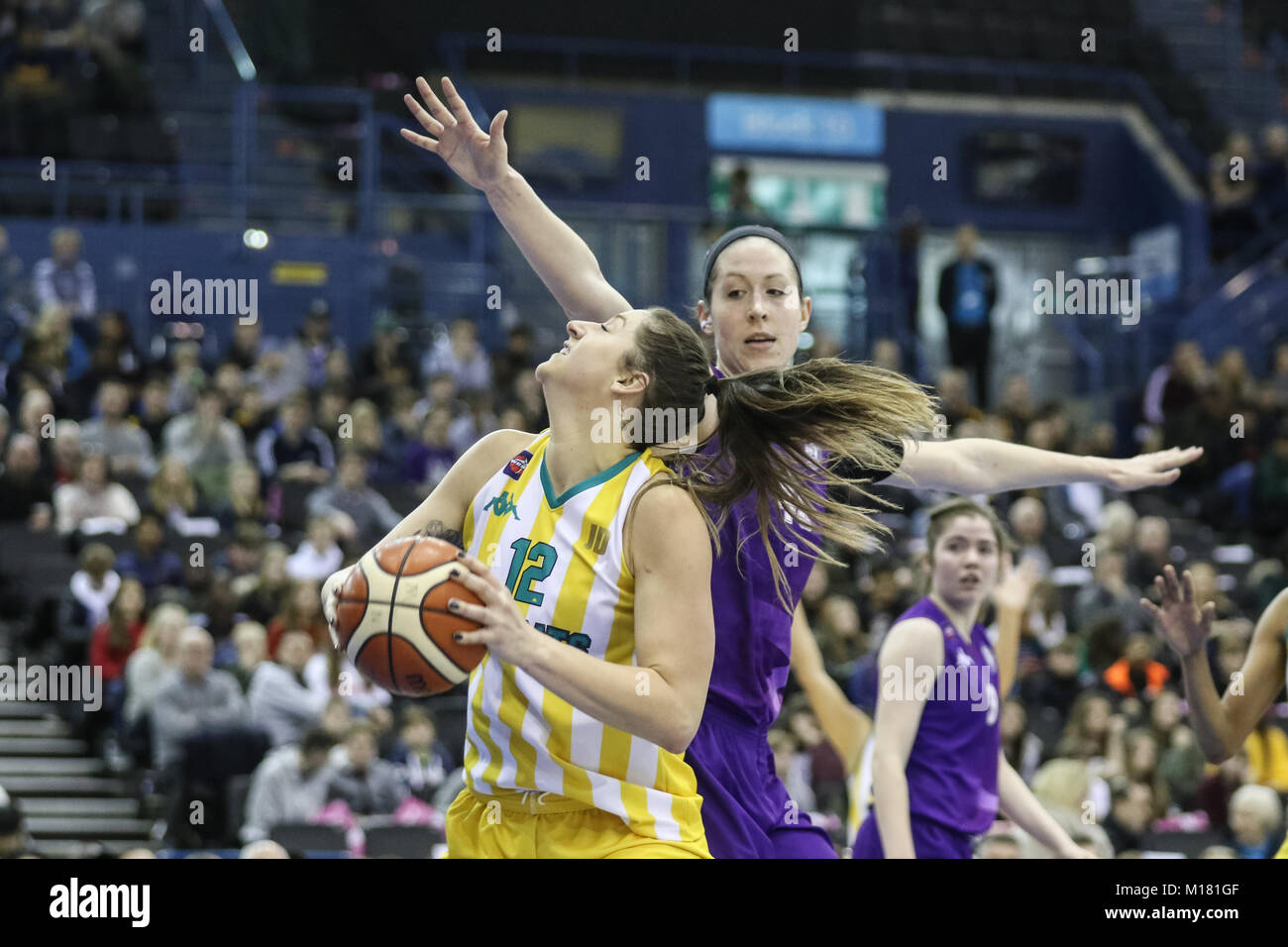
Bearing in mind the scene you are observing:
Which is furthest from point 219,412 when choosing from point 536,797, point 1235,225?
point 1235,225

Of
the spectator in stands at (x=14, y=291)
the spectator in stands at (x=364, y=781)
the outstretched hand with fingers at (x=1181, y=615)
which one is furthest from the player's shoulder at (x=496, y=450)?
the spectator in stands at (x=14, y=291)

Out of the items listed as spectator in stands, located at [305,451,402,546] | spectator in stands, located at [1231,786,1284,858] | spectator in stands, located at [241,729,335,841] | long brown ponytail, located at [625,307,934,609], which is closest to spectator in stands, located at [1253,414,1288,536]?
spectator in stands, located at [1231,786,1284,858]

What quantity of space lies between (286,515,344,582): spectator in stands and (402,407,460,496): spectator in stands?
1.51 meters

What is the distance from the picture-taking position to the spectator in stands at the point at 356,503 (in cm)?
1058

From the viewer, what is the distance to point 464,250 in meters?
15.8

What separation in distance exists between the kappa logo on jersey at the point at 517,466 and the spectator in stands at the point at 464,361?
28.8ft

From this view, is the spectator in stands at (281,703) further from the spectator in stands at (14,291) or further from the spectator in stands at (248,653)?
the spectator in stands at (14,291)

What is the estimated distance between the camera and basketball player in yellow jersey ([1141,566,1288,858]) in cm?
426

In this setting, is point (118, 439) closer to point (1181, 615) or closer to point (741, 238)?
point (741, 238)

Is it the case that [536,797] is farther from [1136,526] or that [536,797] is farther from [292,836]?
[1136,526]

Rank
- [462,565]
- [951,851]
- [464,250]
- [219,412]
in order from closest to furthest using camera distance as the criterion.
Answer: [462,565] → [951,851] → [219,412] → [464,250]

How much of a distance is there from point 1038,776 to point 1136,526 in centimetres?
369

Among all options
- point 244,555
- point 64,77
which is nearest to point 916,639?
point 244,555
